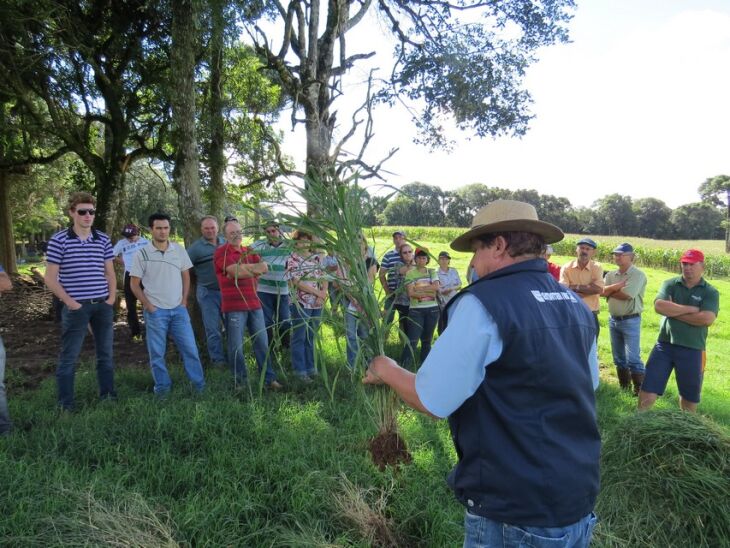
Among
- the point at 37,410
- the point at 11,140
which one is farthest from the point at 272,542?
the point at 11,140

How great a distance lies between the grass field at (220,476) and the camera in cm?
255

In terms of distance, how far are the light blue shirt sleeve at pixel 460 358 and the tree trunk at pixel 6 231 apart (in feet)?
58.4

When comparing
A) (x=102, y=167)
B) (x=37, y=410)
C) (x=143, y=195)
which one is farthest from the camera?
(x=143, y=195)

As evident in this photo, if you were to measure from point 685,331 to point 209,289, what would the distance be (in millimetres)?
5503

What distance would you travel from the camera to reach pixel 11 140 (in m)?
11.8

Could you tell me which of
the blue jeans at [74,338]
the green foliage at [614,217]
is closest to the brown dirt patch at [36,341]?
the blue jeans at [74,338]

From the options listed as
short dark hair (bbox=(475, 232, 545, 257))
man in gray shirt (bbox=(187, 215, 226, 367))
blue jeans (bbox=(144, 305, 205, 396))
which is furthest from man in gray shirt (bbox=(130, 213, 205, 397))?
short dark hair (bbox=(475, 232, 545, 257))

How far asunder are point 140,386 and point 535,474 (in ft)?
16.2

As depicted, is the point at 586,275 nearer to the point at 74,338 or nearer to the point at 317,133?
the point at 317,133

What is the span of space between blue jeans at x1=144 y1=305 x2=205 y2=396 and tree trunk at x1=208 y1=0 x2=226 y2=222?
4528mm

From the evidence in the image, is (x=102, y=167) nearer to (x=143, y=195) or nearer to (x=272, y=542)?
(x=272, y=542)

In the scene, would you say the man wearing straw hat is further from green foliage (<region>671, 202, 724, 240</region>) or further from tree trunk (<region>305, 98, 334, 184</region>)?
green foliage (<region>671, 202, 724, 240</region>)

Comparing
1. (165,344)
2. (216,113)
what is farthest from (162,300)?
(216,113)

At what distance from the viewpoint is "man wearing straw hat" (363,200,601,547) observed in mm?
1437
